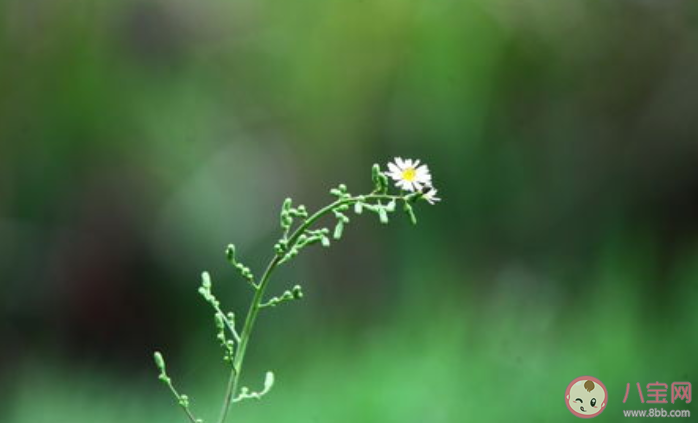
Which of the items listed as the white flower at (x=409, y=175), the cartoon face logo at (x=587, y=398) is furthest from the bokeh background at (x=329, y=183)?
the white flower at (x=409, y=175)

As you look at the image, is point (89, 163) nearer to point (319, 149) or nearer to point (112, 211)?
point (112, 211)

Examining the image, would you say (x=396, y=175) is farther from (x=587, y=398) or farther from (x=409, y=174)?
(x=587, y=398)

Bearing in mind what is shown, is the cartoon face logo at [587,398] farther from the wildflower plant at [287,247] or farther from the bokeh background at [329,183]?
the wildflower plant at [287,247]

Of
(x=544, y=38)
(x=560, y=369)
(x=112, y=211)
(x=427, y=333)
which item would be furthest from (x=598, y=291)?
(x=112, y=211)

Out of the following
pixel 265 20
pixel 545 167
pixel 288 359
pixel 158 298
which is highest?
pixel 265 20

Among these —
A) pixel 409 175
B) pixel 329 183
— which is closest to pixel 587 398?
pixel 329 183

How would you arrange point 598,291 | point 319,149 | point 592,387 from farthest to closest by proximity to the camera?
point 319,149 < point 598,291 < point 592,387

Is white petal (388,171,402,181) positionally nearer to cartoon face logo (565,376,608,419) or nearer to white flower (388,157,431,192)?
white flower (388,157,431,192)
